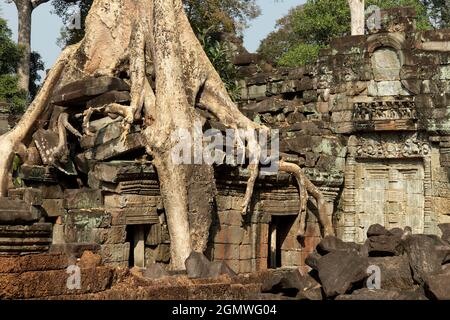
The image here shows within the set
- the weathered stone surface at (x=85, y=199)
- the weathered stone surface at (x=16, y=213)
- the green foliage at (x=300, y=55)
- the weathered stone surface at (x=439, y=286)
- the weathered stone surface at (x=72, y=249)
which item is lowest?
the weathered stone surface at (x=439, y=286)

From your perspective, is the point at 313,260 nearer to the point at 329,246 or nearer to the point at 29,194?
the point at 329,246

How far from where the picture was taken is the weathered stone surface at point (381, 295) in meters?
8.85

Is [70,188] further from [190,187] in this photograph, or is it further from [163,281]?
[163,281]

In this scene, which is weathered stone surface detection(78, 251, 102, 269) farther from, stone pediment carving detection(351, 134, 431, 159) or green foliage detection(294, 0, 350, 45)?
green foliage detection(294, 0, 350, 45)

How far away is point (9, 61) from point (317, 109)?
11.6 meters

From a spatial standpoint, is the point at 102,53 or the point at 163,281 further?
the point at 102,53

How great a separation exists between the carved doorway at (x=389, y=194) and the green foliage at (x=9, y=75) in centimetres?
1137

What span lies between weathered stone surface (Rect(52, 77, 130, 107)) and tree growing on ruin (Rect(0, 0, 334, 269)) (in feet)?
0.92

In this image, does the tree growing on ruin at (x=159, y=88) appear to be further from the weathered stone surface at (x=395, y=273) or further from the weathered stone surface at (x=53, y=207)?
the weathered stone surface at (x=395, y=273)

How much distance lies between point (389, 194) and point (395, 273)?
8.84 metres

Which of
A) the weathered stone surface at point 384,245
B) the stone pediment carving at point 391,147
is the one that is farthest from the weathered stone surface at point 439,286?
the stone pediment carving at point 391,147

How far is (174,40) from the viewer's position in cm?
1500

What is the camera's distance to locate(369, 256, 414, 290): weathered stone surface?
973 centimetres

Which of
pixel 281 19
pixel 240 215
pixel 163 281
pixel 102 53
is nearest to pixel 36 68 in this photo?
pixel 281 19
